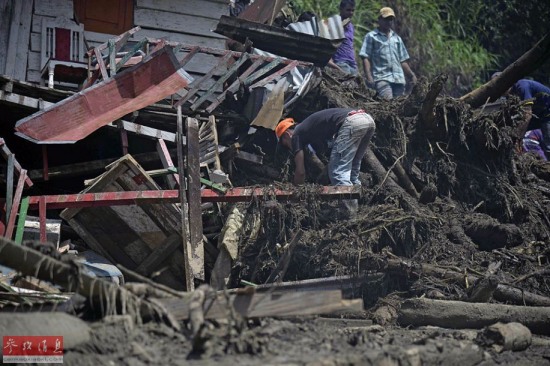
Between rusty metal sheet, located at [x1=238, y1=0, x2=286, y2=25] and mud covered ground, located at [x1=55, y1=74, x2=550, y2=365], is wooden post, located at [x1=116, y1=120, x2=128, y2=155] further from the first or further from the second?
rusty metal sheet, located at [x1=238, y1=0, x2=286, y2=25]

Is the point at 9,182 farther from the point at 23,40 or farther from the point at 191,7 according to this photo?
the point at 191,7

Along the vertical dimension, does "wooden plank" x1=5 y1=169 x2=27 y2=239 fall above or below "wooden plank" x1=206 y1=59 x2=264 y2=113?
below

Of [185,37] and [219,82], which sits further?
[185,37]

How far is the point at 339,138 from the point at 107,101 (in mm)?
2931

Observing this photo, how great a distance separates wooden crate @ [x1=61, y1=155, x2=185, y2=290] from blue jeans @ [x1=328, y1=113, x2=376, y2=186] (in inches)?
79.9

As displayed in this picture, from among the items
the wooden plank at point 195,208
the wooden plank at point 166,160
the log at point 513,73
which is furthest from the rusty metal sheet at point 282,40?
the wooden plank at point 195,208

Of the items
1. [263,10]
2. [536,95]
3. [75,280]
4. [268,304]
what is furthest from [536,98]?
[75,280]

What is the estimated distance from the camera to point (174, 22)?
13.4 metres

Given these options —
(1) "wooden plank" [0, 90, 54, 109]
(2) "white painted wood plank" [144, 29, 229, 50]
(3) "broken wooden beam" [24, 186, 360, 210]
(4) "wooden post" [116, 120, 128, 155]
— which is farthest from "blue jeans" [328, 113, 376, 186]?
(2) "white painted wood plank" [144, 29, 229, 50]

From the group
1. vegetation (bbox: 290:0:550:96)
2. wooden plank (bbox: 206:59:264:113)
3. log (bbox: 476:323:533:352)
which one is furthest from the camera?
vegetation (bbox: 290:0:550:96)

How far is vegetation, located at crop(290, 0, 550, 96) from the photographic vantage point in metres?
18.5

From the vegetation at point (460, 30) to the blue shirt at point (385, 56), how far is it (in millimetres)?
3588

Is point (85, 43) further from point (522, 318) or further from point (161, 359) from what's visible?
point (161, 359)

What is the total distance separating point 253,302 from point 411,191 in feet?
20.0
